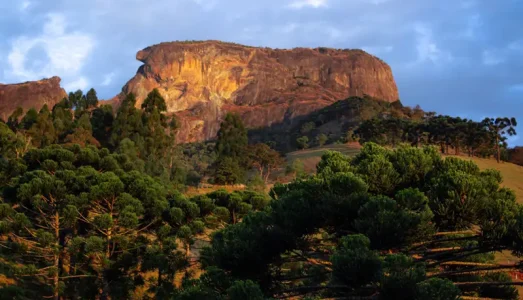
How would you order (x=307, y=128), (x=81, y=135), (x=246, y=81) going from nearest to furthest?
(x=81, y=135) → (x=307, y=128) → (x=246, y=81)

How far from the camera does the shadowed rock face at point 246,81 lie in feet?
417

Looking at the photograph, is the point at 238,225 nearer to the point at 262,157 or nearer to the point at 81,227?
the point at 81,227

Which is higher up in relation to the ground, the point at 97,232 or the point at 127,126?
the point at 127,126

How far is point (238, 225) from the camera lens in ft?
41.2

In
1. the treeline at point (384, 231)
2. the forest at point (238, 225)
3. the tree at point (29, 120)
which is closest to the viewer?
the treeline at point (384, 231)

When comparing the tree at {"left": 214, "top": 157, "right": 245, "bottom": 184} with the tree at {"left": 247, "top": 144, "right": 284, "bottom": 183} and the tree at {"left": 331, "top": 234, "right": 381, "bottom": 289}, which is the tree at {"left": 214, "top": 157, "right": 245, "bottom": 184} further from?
the tree at {"left": 331, "top": 234, "right": 381, "bottom": 289}

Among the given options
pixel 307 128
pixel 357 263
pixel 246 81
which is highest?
pixel 246 81

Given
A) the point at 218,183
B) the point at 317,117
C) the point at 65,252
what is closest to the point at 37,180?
the point at 65,252

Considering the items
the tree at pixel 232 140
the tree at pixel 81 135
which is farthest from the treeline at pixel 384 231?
the tree at pixel 232 140

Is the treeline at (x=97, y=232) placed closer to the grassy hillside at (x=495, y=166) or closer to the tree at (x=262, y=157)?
the grassy hillside at (x=495, y=166)

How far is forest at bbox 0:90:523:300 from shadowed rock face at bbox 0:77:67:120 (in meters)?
36.1

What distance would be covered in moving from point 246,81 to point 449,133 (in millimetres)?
83023

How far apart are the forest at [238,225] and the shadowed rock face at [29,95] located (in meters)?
36.1

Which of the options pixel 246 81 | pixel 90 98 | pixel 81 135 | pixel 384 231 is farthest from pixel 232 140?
pixel 246 81
